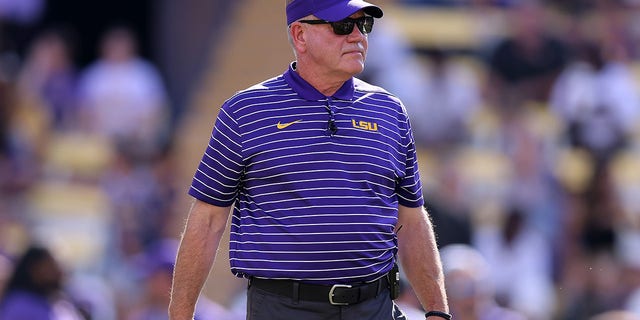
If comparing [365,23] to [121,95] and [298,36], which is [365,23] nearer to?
[298,36]

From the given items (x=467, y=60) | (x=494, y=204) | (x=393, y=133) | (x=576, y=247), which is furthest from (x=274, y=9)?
(x=393, y=133)

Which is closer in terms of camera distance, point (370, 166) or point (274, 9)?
point (370, 166)

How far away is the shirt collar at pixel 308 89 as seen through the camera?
5.16m

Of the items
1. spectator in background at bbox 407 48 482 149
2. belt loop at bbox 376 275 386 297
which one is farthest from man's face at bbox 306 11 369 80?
spectator in background at bbox 407 48 482 149

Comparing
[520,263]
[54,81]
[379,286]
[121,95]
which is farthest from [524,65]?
[379,286]

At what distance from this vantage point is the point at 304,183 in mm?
4992

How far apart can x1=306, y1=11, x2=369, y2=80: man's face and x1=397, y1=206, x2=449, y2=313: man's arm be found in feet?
1.89

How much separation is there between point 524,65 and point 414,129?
116 cm

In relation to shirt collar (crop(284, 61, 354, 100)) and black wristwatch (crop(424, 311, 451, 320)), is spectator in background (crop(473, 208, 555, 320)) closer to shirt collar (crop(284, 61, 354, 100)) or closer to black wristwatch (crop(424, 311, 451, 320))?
black wristwatch (crop(424, 311, 451, 320))

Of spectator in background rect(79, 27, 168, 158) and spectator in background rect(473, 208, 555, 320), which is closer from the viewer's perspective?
spectator in background rect(473, 208, 555, 320)

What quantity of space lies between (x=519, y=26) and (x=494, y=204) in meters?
1.75

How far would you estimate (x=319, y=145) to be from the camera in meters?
5.03

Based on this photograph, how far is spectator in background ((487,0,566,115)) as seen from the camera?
42.7 ft

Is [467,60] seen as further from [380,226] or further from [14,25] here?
[380,226]
